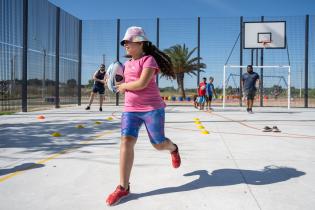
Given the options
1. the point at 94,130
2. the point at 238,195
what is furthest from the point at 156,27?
the point at 238,195

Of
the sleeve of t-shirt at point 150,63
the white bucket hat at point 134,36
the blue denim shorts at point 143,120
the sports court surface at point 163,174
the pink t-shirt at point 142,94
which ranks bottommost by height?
the sports court surface at point 163,174

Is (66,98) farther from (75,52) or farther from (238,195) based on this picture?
(238,195)

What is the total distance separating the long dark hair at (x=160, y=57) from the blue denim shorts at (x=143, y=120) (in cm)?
48

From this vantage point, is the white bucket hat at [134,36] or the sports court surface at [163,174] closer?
the sports court surface at [163,174]

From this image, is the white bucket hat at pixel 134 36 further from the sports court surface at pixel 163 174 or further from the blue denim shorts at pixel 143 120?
the sports court surface at pixel 163 174

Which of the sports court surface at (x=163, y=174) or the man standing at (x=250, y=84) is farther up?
the man standing at (x=250, y=84)

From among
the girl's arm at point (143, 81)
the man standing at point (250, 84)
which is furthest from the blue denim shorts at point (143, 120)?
the man standing at point (250, 84)

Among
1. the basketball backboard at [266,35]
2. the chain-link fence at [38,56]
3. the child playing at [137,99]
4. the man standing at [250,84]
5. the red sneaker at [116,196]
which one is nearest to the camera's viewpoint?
the red sneaker at [116,196]

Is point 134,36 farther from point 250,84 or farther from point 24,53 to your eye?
point 24,53

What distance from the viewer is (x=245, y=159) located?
460 cm

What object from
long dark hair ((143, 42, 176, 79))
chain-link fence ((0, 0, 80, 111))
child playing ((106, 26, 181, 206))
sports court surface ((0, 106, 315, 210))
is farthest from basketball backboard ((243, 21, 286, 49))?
child playing ((106, 26, 181, 206))

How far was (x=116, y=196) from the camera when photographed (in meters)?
2.90

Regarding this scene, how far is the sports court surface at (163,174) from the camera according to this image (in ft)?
9.57

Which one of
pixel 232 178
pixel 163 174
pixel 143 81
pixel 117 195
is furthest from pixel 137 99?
pixel 232 178
